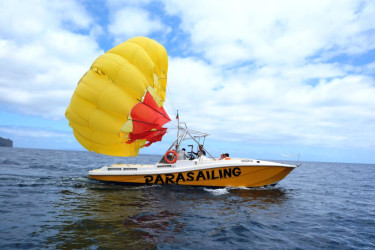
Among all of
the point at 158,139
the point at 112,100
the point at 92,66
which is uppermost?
the point at 92,66

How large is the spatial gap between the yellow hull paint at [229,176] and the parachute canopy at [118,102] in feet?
9.41

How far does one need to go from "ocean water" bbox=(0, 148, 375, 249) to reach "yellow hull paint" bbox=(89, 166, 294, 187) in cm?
40

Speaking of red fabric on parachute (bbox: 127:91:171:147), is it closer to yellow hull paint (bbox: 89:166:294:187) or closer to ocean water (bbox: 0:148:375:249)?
yellow hull paint (bbox: 89:166:294:187)

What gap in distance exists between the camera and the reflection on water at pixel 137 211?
7.02 meters

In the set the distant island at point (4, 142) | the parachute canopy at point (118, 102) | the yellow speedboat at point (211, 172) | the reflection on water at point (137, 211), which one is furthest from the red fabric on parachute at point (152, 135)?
the distant island at point (4, 142)

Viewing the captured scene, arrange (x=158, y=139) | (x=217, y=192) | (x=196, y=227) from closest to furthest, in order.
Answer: (x=196, y=227) → (x=217, y=192) → (x=158, y=139)

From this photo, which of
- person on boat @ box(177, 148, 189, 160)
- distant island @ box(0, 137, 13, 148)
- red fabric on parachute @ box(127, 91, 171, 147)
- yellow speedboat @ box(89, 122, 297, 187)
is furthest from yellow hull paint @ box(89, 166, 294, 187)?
distant island @ box(0, 137, 13, 148)

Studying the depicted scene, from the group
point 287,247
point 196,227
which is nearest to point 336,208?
point 287,247

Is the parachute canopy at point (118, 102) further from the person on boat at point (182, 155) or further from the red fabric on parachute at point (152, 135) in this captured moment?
the person on boat at point (182, 155)

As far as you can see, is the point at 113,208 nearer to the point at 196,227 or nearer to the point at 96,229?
the point at 96,229

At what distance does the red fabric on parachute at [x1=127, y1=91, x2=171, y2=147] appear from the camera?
568 inches

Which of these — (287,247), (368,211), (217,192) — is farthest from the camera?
(217,192)

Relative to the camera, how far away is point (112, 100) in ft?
45.8

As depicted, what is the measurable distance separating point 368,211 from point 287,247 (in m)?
8.10
